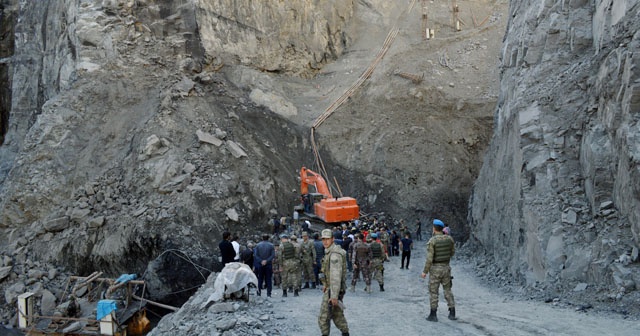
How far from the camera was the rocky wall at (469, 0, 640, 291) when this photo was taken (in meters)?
9.45

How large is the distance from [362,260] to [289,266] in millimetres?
1642

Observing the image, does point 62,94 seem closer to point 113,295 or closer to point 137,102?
point 137,102

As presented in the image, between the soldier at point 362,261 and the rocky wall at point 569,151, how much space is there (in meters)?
3.25

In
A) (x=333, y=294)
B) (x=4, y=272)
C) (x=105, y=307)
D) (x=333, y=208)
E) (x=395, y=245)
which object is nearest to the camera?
(x=333, y=294)

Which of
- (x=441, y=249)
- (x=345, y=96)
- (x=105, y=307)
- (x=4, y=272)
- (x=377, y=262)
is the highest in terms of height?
(x=345, y=96)

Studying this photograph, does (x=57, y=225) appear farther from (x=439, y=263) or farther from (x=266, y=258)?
(x=439, y=263)

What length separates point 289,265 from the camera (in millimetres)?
11070

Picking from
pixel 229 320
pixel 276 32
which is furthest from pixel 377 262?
pixel 276 32

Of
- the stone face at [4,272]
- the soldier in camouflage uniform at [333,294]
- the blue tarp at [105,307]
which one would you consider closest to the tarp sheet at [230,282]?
the soldier in camouflage uniform at [333,294]

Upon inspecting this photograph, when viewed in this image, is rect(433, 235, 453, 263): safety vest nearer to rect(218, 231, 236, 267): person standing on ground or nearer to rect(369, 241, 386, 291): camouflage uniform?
rect(369, 241, 386, 291): camouflage uniform

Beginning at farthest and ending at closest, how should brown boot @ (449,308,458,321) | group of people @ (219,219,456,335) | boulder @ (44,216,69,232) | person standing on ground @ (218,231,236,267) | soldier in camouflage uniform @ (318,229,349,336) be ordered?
boulder @ (44,216,69,232) < person standing on ground @ (218,231,236,267) < brown boot @ (449,308,458,321) < group of people @ (219,219,456,335) < soldier in camouflage uniform @ (318,229,349,336)

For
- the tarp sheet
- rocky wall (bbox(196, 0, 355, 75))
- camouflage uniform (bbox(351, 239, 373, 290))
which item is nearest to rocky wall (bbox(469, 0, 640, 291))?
camouflage uniform (bbox(351, 239, 373, 290))

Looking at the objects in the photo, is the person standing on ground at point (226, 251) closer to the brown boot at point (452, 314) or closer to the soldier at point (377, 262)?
the soldier at point (377, 262)

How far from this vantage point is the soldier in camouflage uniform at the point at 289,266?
11039 mm
